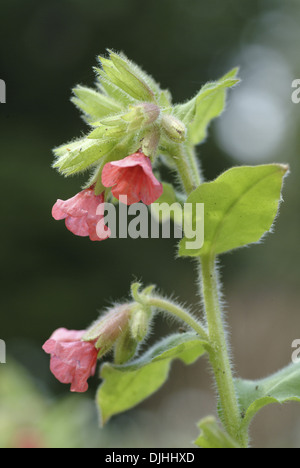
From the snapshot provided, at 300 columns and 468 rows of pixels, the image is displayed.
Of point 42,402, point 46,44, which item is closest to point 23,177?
point 46,44

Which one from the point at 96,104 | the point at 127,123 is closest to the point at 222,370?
the point at 127,123

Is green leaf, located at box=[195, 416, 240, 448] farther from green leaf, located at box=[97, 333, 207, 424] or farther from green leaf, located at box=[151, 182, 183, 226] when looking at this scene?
green leaf, located at box=[151, 182, 183, 226]

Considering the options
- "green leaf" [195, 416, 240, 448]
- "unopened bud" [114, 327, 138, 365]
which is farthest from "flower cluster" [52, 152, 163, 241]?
"green leaf" [195, 416, 240, 448]

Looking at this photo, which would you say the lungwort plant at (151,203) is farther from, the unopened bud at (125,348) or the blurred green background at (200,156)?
the blurred green background at (200,156)

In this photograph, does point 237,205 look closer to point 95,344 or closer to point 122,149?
point 122,149

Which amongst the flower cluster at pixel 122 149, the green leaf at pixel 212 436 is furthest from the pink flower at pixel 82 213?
the green leaf at pixel 212 436
